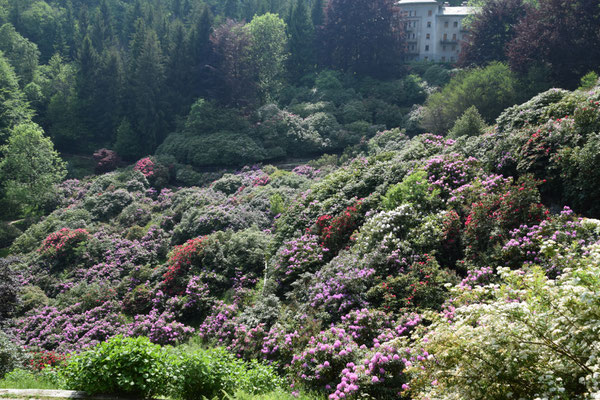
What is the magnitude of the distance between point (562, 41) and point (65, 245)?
2601 cm

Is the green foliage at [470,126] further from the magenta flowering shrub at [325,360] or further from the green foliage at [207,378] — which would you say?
the green foliage at [207,378]

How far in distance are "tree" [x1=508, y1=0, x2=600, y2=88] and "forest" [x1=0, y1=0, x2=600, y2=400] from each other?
107 mm

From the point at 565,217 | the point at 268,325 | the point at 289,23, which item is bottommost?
the point at 268,325

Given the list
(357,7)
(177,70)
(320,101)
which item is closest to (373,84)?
(320,101)

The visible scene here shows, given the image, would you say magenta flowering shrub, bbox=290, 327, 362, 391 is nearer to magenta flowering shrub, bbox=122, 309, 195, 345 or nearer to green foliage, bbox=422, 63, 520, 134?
magenta flowering shrub, bbox=122, 309, 195, 345

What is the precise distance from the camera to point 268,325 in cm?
876

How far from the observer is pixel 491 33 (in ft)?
101

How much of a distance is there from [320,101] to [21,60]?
2975 centimetres

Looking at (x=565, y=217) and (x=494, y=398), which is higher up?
(x=565, y=217)

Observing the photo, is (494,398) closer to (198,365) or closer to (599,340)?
(599,340)

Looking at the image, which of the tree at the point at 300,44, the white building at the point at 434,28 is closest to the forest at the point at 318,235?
the tree at the point at 300,44

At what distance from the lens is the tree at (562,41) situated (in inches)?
869

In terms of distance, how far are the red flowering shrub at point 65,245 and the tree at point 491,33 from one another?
2726cm

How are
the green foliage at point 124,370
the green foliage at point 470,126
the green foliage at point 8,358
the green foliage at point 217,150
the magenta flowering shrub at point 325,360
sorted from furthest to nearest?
1. the green foliage at point 217,150
2. the green foliage at point 470,126
3. the green foliage at point 8,358
4. the magenta flowering shrub at point 325,360
5. the green foliage at point 124,370
